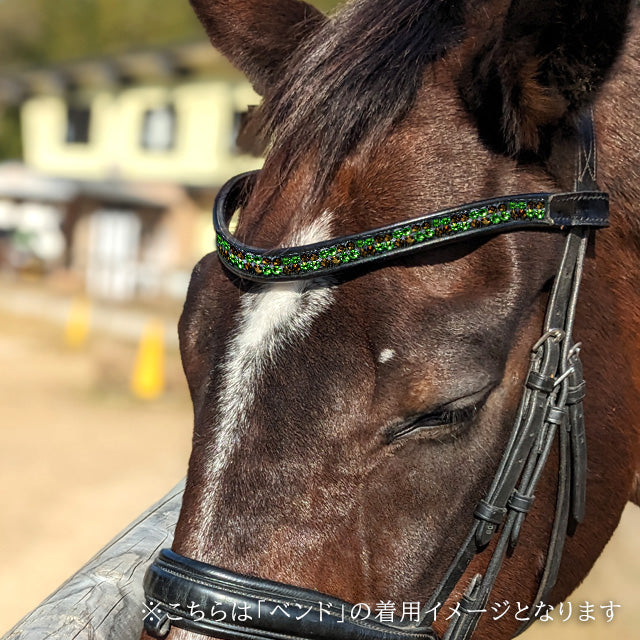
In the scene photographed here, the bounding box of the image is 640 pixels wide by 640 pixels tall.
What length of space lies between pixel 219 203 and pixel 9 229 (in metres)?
30.6

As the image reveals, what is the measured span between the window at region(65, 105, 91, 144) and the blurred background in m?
0.07

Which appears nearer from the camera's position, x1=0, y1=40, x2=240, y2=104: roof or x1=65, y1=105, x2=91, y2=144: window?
x1=0, y1=40, x2=240, y2=104: roof

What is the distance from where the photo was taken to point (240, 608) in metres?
1.41

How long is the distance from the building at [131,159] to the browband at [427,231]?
2007cm

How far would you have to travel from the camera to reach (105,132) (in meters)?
26.7

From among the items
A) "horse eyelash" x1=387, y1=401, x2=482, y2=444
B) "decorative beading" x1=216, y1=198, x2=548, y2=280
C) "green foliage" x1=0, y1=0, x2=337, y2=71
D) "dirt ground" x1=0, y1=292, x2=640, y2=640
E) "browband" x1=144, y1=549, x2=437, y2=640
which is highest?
"decorative beading" x1=216, y1=198, x2=548, y2=280

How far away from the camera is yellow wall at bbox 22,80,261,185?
77.0 feet

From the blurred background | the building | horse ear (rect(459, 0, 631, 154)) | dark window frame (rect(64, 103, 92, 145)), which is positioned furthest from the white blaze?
dark window frame (rect(64, 103, 92, 145))

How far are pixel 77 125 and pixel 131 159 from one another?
326 centimetres

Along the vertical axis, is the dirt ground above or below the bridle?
below

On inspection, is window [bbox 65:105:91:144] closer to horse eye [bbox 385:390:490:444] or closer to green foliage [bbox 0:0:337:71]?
green foliage [bbox 0:0:337:71]

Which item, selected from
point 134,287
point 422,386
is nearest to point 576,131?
point 422,386

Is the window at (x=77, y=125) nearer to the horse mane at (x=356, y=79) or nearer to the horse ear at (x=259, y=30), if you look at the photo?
the horse ear at (x=259, y=30)

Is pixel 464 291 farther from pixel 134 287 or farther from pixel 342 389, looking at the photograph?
pixel 134 287
